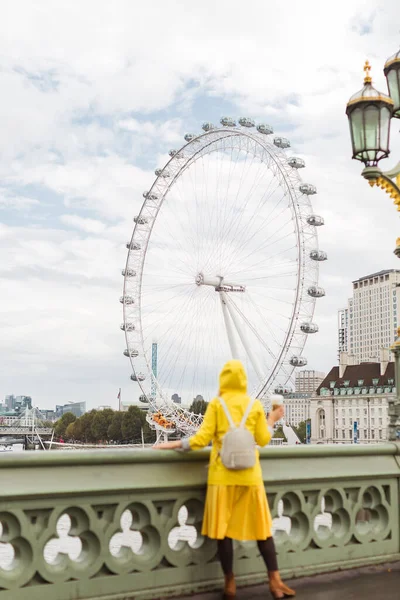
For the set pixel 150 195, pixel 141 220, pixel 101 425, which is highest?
pixel 150 195

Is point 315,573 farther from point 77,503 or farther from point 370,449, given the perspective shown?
point 77,503

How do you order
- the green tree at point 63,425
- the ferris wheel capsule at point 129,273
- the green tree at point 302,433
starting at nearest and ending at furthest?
the ferris wheel capsule at point 129,273, the green tree at point 302,433, the green tree at point 63,425

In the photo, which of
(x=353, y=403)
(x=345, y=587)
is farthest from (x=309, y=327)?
(x=353, y=403)

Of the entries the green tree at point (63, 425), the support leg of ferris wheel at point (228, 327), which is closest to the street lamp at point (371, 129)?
the support leg of ferris wheel at point (228, 327)

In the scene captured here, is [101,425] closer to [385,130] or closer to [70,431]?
[70,431]

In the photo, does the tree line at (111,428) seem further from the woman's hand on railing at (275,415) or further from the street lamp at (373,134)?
the woman's hand on railing at (275,415)

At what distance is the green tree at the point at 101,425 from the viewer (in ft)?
398

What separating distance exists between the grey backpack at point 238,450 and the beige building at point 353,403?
95.7 metres

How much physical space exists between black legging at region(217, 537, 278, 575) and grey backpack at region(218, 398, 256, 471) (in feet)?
1.60

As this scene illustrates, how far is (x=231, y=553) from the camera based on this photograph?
15.5 feet

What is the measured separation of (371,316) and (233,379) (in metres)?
173

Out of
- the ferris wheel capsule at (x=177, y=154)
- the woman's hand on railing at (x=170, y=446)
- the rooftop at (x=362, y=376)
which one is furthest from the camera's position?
the rooftop at (x=362, y=376)

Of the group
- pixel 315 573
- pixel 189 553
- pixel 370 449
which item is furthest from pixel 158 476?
pixel 370 449

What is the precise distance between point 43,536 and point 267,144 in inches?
1380
